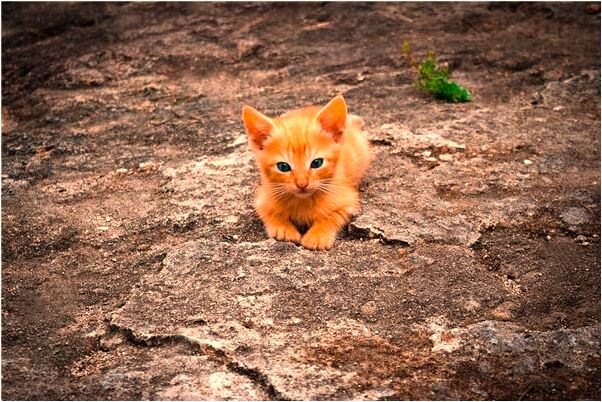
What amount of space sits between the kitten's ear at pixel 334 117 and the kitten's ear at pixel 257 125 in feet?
0.86

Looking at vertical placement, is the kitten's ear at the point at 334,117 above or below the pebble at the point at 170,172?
above

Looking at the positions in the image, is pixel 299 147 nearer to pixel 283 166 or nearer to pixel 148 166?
pixel 283 166

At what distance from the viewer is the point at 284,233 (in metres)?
3.77

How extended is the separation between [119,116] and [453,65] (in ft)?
8.74

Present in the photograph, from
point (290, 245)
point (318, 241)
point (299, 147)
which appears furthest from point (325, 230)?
point (299, 147)

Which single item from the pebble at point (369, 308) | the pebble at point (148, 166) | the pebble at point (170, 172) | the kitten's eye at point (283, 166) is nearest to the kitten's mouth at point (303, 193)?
the kitten's eye at point (283, 166)

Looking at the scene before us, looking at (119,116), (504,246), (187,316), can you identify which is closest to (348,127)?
(504,246)

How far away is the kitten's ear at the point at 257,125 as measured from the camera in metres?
3.75

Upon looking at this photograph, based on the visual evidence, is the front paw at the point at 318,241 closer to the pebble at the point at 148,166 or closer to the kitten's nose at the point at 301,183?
the kitten's nose at the point at 301,183

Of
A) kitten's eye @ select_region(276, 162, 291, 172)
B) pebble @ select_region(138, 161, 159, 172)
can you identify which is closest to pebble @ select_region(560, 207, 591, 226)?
kitten's eye @ select_region(276, 162, 291, 172)

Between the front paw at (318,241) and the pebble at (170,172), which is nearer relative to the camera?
the front paw at (318,241)

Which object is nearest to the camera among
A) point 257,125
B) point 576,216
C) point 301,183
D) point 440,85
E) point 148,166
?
point 301,183

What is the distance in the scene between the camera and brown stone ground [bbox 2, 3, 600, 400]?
9.71ft

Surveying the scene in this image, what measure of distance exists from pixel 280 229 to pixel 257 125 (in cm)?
55
